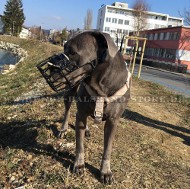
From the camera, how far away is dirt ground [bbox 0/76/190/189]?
366cm

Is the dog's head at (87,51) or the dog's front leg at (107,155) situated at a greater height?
the dog's head at (87,51)

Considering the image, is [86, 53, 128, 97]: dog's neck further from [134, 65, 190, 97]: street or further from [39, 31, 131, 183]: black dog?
[134, 65, 190, 97]: street

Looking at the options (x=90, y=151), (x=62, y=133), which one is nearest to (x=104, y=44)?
(x=90, y=151)

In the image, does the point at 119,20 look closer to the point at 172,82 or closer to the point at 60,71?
the point at 172,82

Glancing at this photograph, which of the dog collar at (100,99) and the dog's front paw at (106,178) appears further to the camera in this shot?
the dog's front paw at (106,178)

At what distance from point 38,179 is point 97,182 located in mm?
739

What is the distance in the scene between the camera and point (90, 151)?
14.0 ft

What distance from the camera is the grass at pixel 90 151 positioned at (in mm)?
3664

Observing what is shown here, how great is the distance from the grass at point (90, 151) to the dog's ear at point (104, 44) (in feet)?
5.45

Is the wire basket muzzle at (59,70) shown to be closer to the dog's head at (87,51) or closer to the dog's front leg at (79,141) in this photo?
the dog's head at (87,51)

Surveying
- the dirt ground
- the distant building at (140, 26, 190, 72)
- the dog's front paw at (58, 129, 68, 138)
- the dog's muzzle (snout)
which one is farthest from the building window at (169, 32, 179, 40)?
the dog's muzzle (snout)

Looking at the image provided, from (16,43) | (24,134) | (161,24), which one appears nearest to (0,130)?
(24,134)

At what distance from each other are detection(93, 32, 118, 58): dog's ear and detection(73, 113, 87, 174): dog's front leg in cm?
95

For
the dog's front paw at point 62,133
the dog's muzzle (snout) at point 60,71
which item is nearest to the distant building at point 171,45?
the dog's front paw at point 62,133
